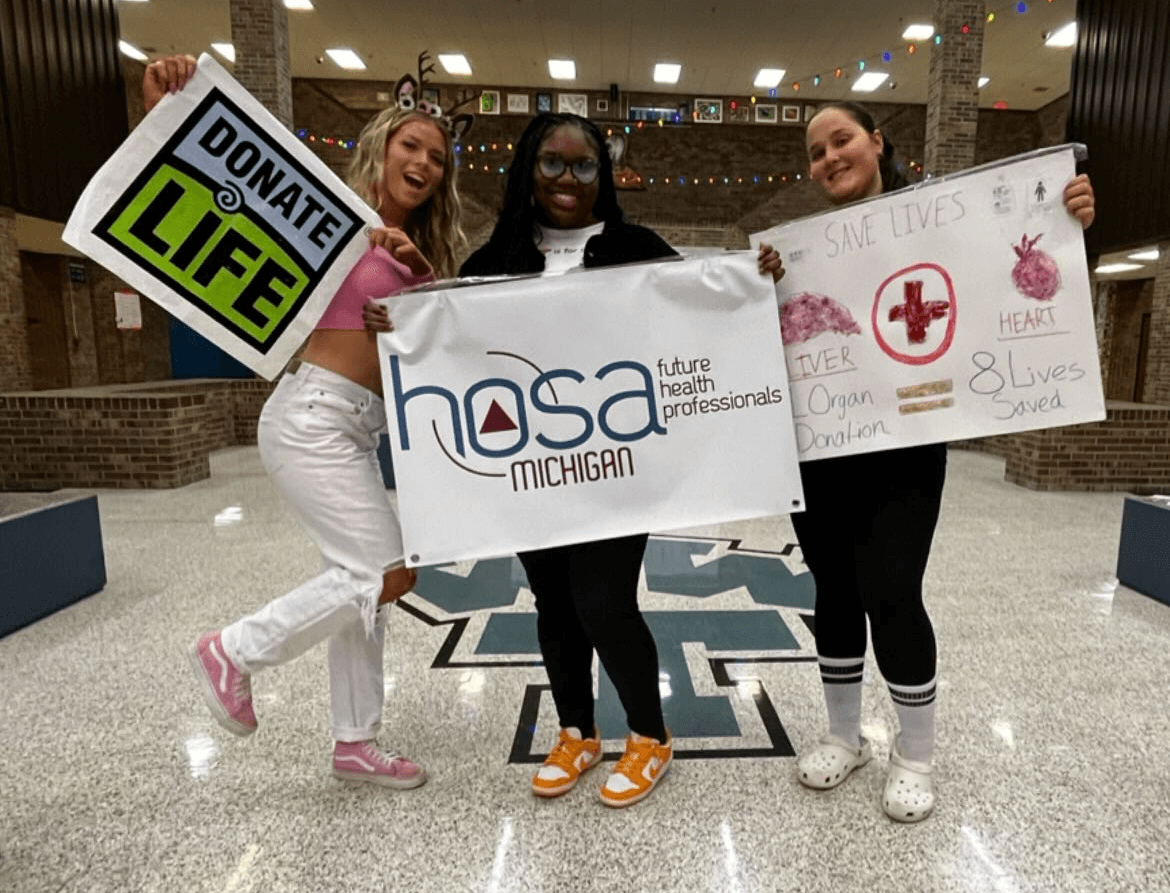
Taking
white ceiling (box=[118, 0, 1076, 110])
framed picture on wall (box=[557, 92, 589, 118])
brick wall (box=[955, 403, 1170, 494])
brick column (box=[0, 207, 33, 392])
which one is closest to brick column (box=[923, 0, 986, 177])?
white ceiling (box=[118, 0, 1076, 110])

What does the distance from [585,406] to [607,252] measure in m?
0.32

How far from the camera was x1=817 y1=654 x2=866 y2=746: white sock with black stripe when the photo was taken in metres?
1.62

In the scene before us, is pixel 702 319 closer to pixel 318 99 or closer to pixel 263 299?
pixel 263 299

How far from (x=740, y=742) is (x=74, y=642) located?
7.60 ft

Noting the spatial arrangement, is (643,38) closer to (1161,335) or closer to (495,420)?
(1161,335)

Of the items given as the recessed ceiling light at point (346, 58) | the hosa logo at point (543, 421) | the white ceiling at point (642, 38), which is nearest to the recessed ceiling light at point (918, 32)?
the white ceiling at point (642, 38)

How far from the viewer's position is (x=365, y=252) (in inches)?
58.3

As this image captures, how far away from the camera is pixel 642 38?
31.1ft

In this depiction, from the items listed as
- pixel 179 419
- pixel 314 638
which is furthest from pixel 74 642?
pixel 179 419

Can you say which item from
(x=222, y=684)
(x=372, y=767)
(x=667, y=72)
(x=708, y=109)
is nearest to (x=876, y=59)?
(x=708, y=109)

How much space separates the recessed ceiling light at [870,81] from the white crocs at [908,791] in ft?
37.1

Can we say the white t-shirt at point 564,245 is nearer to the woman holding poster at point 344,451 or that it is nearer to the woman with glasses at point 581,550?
the woman with glasses at point 581,550

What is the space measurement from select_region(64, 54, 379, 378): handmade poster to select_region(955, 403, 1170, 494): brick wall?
5.60 meters

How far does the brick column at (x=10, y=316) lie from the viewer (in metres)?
6.40
